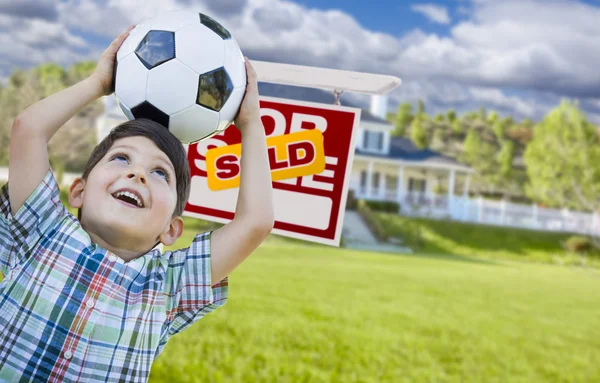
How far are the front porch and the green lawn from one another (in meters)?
10.2

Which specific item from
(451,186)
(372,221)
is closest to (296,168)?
(372,221)

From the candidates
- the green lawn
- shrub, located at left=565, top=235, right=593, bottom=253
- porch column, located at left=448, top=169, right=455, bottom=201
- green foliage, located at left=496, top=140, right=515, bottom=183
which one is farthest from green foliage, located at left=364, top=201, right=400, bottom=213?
green foliage, located at left=496, top=140, right=515, bottom=183

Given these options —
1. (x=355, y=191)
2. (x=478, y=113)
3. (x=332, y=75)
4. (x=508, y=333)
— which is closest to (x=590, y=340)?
(x=508, y=333)

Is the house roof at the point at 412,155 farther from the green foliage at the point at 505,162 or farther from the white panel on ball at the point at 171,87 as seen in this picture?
the white panel on ball at the point at 171,87

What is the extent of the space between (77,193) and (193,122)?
1.12 ft

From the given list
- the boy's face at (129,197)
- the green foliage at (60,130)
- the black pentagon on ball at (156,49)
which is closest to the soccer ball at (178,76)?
the black pentagon on ball at (156,49)

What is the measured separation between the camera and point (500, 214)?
76.5 feet

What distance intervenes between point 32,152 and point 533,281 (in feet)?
47.0

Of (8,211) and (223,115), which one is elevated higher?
(223,115)

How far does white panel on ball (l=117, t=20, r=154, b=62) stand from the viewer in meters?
1.63

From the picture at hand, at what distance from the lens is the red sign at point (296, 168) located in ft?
7.90

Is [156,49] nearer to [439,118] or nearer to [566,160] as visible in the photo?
[566,160]

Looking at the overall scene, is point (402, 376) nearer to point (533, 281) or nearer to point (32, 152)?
point (32, 152)

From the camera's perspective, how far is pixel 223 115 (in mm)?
1666
